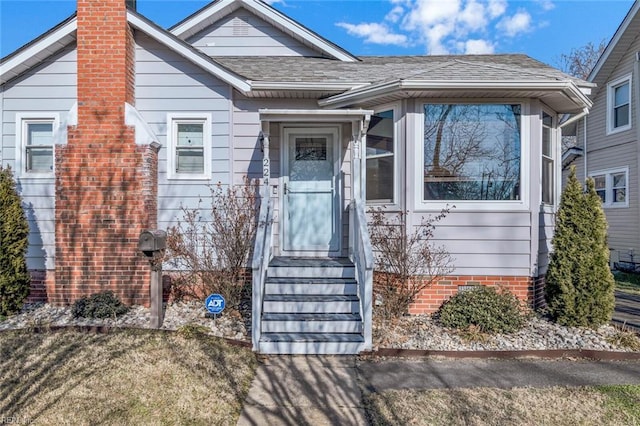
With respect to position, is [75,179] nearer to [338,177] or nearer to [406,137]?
[338,177]

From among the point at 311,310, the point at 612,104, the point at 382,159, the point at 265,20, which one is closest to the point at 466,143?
the point at 382,159

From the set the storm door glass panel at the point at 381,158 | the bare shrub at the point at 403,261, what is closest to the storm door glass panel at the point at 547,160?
the bare shrub at the point at 403,261

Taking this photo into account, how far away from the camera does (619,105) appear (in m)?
12.0

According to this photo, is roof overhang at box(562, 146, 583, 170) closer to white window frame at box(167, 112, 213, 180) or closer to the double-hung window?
the double-hung window

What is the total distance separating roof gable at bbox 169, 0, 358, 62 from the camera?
785cm

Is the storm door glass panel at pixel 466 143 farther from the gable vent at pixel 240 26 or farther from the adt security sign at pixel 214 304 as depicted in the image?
the gable vent at pixel 240 26

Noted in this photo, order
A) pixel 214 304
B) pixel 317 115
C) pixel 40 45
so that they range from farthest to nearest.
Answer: pixel 40 45
pixel 317 115
pixel 214 304

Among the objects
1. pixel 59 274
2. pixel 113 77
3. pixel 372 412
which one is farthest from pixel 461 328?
pixel 113 77

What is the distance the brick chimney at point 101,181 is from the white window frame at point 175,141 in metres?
0.54

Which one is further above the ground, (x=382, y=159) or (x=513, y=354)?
(x=382, y=159)

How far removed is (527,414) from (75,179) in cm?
662

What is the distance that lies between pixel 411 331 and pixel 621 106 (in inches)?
460

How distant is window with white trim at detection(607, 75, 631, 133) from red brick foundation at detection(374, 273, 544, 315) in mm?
9156

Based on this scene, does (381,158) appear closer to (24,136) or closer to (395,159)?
(395,159)
